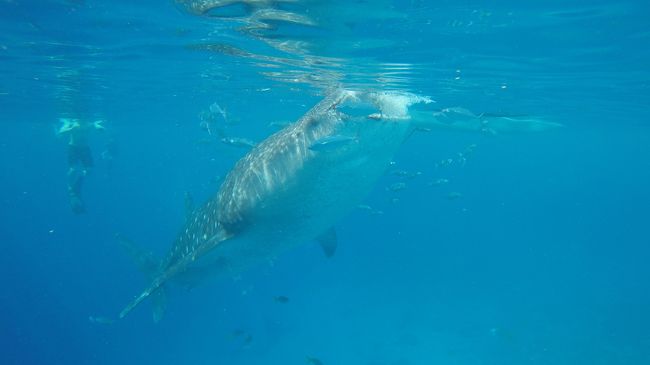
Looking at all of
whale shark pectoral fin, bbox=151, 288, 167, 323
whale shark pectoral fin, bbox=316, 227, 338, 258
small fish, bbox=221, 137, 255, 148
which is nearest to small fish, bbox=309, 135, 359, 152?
whale shark pectoral fin, bbox=316, 227, 338, 258

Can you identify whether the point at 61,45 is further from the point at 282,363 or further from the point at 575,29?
the point at 282,363

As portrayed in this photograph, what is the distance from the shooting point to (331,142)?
17.7 feet

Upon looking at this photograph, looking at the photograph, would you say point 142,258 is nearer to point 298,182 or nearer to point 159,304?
point 159,304

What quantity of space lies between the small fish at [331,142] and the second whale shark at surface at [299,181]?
0.07 ft

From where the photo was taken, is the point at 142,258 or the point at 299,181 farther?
the point at 142,258

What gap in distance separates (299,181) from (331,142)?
0.79 metres

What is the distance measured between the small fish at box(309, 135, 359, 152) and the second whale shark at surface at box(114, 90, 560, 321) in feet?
0.07

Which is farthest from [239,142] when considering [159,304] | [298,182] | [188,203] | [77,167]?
[77,167]

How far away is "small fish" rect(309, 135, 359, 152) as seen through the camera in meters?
5.37

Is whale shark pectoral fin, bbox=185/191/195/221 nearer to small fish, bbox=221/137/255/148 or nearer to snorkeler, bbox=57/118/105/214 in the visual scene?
small fish, bbox=221/137/255/148

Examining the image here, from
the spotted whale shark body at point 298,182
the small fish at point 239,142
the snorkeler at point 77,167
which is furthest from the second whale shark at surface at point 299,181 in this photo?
the snorkeler at point 77,167

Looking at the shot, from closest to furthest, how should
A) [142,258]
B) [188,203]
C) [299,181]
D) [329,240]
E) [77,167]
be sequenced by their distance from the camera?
[299,181] < [329,240] < [188,203] < [142,258] < [77,167]

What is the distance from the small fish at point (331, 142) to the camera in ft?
17.6

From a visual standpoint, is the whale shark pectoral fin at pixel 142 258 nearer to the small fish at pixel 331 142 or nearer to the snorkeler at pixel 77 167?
the small fish at pixel 331 142
